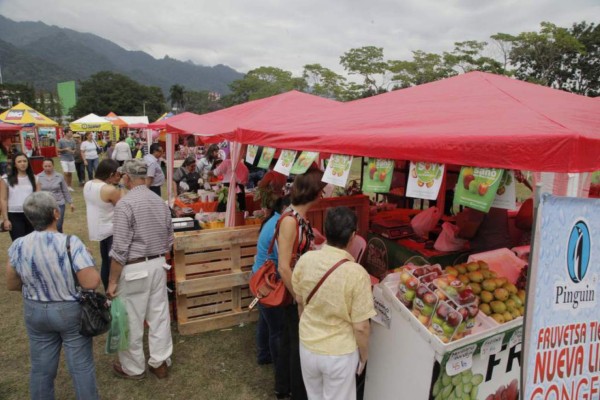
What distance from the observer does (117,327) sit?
3.18 m

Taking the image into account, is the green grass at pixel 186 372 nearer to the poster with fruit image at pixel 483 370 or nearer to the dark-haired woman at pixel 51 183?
the poster with fruit image at pixel 483 370

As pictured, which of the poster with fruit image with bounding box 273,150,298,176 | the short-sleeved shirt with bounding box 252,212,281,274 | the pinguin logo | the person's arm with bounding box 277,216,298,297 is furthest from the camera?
the poster with fruit image with bounding box 273,150,298,176

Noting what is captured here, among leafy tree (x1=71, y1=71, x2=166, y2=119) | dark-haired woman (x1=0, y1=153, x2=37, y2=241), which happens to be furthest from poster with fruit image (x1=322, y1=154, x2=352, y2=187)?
leafy tree (x1=71, y1=71, x2=166, y2=119)

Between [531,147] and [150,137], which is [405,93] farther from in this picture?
[150,137]

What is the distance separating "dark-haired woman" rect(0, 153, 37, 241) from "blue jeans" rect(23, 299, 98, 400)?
317cm

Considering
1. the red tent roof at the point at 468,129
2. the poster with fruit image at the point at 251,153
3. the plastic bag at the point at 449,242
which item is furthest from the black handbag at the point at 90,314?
the plastic bag at the point at 449,242

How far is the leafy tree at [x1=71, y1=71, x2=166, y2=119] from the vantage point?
76.6 meters

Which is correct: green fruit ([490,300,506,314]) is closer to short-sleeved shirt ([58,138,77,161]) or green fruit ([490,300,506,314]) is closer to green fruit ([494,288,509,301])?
green fruit ([494,288,509,301])

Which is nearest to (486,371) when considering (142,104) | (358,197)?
(358,197)

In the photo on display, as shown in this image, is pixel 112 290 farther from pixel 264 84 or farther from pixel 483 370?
pixel 264 84

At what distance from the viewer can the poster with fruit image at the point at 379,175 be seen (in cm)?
259

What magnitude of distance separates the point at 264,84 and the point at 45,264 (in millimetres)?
69773

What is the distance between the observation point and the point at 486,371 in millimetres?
2482

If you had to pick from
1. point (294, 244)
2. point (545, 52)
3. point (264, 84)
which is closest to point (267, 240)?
point (294, 244)
